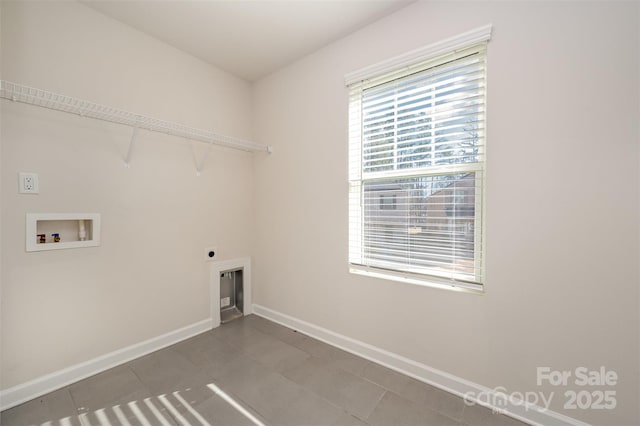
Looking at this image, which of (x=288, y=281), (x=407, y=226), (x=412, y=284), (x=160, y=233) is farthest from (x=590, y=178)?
(x=160, y=233)

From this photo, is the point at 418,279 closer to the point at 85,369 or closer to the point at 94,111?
Answer: the point at 85,369

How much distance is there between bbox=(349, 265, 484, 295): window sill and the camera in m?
1.65

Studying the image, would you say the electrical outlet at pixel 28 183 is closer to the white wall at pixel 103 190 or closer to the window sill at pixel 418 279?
the white wall at pixel 103 190

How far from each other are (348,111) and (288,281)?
1699 millimetres

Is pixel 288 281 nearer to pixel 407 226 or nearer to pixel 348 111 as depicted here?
pixel 407 226

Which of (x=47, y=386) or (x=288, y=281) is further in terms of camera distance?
(x=288, y=281)

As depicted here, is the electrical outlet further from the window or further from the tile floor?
the window

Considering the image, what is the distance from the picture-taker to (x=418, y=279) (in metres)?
1.86

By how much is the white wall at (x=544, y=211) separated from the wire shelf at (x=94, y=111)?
151 centimetres

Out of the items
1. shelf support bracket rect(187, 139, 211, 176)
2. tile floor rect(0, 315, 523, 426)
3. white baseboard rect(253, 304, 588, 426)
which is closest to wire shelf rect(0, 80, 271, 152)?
shelf support bracket rect(187, 139, 211, 176)

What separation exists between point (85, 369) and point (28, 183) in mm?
1305

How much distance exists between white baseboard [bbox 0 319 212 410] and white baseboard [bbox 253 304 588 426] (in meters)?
1.09

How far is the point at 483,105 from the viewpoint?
1.58m

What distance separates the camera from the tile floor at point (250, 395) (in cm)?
148
